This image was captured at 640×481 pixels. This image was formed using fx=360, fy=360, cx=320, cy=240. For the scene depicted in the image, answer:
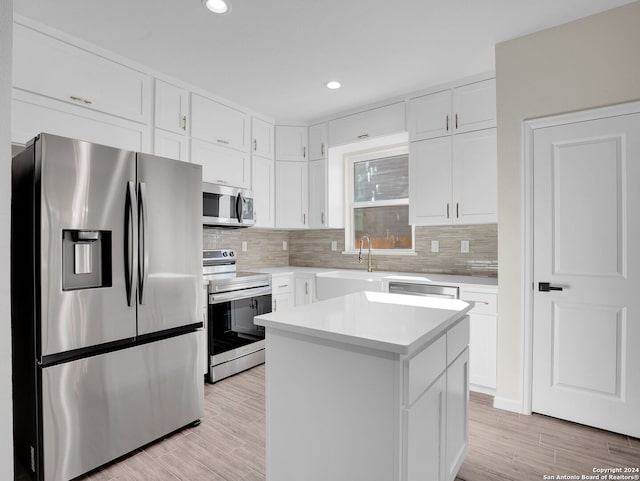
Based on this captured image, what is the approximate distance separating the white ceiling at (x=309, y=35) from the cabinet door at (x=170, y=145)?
0.49 metres

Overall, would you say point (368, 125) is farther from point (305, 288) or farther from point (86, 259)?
point (86, 259)

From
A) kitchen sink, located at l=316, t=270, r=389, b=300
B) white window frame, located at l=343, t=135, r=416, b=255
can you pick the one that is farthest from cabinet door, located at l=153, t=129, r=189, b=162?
white window frame, located at l=343, t=135, r=416, b=255

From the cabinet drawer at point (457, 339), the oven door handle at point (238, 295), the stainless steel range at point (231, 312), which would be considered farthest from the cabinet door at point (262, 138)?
the cabinet drawer at point (457, 339)

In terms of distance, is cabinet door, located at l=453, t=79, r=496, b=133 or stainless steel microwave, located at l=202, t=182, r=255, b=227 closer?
cabinet door, located at l=453, t=79, r=496, b=133

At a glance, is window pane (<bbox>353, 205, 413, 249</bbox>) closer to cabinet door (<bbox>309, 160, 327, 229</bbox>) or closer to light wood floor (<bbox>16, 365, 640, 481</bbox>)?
cabinet door (<bbox>309, 160, 327, 229</bbox>)

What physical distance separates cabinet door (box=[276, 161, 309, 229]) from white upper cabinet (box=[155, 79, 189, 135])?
1247mm

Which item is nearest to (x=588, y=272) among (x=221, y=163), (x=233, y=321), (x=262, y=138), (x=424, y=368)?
(x=424, y=368)

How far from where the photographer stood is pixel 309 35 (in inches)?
96.3

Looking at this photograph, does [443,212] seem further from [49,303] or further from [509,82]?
[49,303]

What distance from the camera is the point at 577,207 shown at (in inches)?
91.7

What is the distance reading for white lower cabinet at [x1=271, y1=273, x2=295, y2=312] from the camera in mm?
3688

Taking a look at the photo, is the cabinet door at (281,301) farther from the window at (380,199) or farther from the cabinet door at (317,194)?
the window at (380,199)

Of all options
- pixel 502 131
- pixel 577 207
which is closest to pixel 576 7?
pixel 502 131

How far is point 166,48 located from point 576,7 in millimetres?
2678
